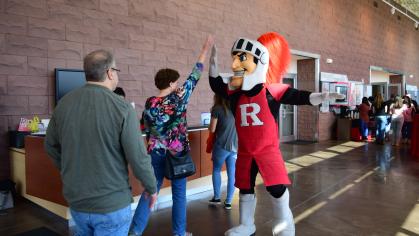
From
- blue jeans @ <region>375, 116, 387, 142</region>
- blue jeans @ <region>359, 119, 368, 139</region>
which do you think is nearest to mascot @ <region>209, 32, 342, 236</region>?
blue jeans @ <region>375, 116, 387, 142</region>

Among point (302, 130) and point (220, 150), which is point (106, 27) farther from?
point (302, 130)

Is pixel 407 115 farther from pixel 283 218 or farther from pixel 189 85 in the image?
pixel 189 85

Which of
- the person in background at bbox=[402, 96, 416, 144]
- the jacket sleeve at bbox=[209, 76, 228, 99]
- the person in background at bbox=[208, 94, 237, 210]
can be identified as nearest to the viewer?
the jacket sleeve at bbox=[209, 76, 228, 99]

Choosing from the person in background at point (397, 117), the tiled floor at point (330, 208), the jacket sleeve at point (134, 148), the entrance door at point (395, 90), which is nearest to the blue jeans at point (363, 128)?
the person in background at point (397, 117)

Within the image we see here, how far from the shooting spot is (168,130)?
2586 millimetres

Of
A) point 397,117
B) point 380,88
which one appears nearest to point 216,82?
point 397,117

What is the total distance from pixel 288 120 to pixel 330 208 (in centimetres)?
591

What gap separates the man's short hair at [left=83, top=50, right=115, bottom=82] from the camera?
1492 millimetres

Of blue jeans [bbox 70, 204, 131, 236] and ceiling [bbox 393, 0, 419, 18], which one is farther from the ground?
ceiling [bbox 393, 0, 419, 18]

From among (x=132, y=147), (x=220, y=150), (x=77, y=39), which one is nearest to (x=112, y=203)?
(x=132, y=147)

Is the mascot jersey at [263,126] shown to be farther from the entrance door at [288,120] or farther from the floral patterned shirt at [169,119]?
the entrance door at [288,120]

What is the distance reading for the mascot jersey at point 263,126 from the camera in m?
2.43

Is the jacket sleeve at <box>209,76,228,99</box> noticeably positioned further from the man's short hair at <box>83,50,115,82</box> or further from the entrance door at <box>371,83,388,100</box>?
the entrance door at <box>371,83,388,100</box>

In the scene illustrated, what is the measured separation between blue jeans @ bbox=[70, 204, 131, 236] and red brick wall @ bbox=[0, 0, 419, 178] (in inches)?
113
